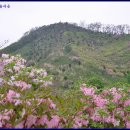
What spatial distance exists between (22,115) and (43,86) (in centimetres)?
228

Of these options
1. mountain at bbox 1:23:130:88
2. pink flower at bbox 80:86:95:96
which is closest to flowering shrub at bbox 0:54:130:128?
pink flower at bbox 80:86:95:96

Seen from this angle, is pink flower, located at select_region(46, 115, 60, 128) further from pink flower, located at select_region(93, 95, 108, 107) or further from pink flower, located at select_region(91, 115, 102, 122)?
pink flower, located at select_region(93, 95, 108, 107)

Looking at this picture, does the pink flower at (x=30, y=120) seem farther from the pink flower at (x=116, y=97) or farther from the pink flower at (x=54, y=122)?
the pink flower at (x=116, y=97)

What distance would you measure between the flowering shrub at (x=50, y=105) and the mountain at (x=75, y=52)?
76397 millimetres

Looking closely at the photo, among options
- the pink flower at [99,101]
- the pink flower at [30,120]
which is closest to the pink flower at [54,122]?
the pink flower at [30,120]

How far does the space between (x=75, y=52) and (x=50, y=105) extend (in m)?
111

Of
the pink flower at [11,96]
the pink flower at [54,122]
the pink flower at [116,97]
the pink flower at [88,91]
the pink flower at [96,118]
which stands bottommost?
the pink flower at [96,118]

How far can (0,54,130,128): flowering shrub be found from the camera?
5.16 metres

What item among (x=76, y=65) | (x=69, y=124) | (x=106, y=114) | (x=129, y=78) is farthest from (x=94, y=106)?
(x=76, y=65)

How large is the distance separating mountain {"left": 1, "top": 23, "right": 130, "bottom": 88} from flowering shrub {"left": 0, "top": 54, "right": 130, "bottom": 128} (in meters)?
76.4

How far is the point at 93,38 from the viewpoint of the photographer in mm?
145875

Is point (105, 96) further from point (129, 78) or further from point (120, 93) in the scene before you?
point (129, 78)

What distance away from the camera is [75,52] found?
381ft

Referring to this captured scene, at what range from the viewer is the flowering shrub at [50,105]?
516 centimetres
